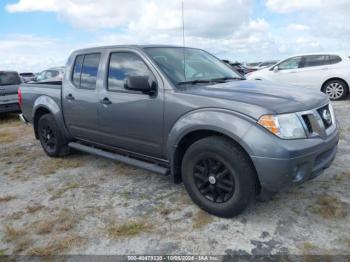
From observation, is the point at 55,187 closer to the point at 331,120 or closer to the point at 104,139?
the point at 104,139

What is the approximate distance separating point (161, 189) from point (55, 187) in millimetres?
1452

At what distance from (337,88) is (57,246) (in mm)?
9883

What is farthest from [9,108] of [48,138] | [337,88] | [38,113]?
[337,88]

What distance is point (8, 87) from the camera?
9914 mm

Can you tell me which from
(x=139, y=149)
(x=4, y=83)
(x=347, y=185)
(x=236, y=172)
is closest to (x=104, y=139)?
(x=139, y=149)

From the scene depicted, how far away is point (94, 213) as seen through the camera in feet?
11.4

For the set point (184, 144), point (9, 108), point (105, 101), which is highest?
point (105, 101)

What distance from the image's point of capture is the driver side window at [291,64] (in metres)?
10.6

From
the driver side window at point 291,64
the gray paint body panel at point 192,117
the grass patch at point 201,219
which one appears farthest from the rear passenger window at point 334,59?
the grass patch at point 201,219

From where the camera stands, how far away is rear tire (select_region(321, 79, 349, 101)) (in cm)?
1002

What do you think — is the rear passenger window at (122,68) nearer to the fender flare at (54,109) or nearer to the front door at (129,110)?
the front door at (129,110)

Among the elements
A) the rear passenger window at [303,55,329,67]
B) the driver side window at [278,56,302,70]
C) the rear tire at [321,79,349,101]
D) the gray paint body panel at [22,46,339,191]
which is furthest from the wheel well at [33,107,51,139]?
→ the rear tire at [321,79,349,101]

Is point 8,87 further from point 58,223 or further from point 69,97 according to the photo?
point 58,223

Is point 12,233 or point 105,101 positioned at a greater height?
point 105,101
